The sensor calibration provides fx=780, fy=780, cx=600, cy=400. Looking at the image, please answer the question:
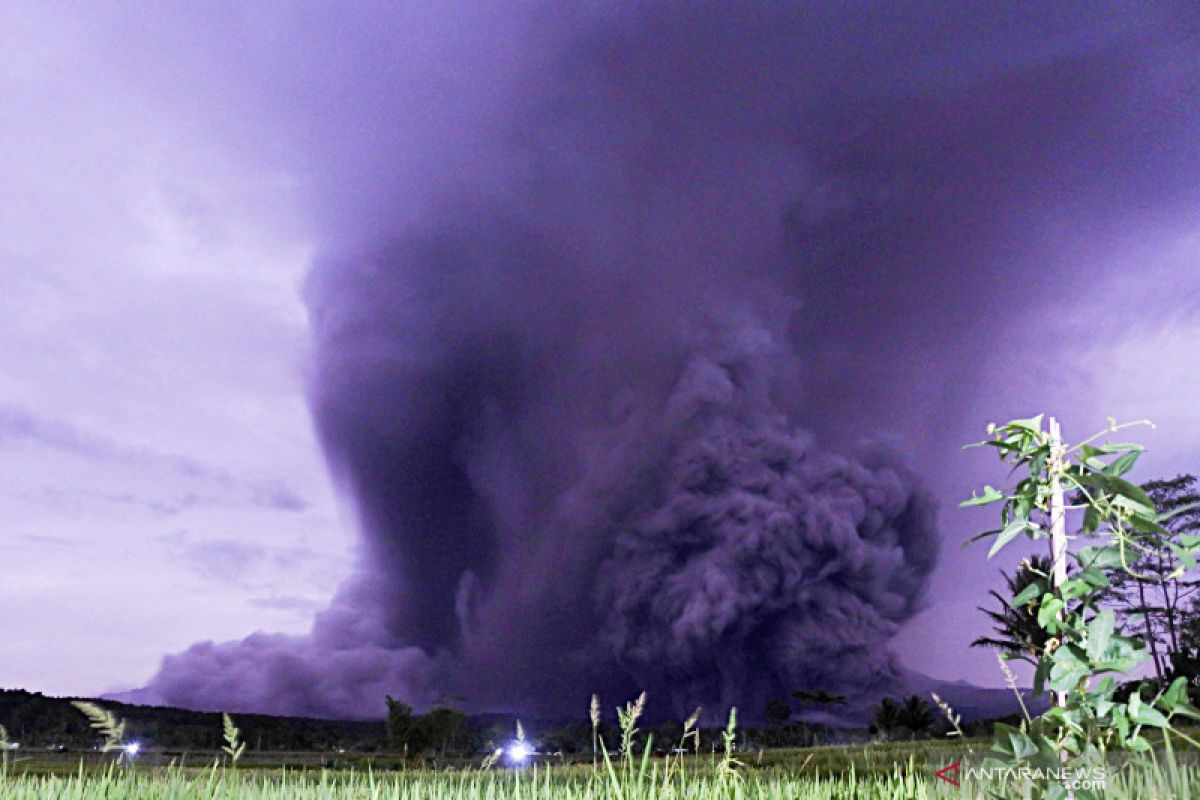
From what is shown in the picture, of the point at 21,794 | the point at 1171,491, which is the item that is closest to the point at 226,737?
the point at 21,794

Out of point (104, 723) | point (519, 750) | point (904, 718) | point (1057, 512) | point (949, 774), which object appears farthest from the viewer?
point (904, 718)

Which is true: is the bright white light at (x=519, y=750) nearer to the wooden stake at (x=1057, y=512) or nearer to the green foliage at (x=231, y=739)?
the green foliage at (x=231, y=739)

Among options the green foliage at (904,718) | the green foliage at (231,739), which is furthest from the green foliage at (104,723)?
the green foliage at (904,718)

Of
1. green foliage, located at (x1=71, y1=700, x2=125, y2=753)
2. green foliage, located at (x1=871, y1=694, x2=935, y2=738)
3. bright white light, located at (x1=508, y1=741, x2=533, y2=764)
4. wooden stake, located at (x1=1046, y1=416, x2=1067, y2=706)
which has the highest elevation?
wooden stake, located at (x1=1046, y1=416, x2=1067, y2=706)

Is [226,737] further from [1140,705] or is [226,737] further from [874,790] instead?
[1140,705]

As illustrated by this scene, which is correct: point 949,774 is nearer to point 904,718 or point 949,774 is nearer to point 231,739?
point 231,739

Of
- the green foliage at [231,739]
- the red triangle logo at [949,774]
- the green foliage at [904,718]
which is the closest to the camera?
the green foliage at [231,739]

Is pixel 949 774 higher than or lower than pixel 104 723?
lower

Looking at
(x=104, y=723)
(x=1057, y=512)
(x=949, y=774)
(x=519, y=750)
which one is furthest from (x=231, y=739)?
(x=949, y=774)

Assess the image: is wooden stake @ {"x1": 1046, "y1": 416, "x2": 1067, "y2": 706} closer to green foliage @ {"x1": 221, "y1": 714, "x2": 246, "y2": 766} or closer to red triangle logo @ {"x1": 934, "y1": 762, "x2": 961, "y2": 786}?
red triangle logo @ {"x1": 934, "y1": 762, "x2": 961, "y2": 786}

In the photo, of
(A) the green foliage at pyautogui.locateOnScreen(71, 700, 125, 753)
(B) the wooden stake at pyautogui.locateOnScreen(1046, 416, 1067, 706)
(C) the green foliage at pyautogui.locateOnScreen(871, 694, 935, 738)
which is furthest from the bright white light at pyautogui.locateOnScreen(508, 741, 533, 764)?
(C) the green foliage at pyautogui.locateOnScreen(871, 694, 935, 738)

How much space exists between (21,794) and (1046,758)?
16.1 feet

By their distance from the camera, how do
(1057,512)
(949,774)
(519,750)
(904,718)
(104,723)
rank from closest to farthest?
1. (1057,512)
2. (104,723)
3. (519,750)
4. (949,774)
5. (904,718)

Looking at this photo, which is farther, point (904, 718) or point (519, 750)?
point (904, 718)
